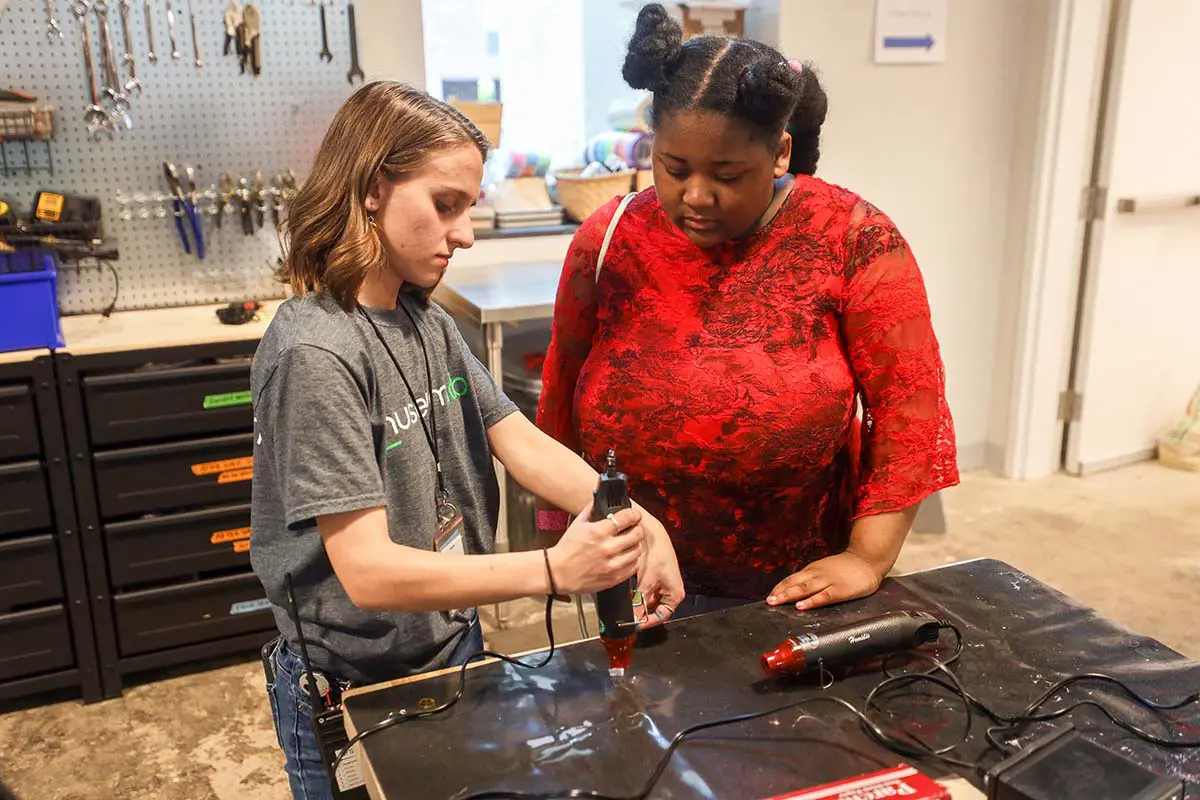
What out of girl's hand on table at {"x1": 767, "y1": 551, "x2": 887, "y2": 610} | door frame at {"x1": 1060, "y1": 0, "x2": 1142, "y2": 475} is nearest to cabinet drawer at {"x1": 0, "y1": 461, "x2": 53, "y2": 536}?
→ girl's hand on table at {"x1": 767, "y1": 551, "x2": 887, "y2": 610}

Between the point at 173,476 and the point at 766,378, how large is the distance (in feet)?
5.43

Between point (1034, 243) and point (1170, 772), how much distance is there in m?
2.94

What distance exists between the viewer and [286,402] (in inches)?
41.8

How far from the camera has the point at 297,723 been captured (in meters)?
1.26

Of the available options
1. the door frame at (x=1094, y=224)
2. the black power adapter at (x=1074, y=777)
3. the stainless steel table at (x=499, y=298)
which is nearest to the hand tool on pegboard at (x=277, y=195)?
the stainless steel table at (x=499, y=298)

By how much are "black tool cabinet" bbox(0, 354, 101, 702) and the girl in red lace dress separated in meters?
1.47

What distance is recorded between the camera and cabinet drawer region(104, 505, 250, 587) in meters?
2.43

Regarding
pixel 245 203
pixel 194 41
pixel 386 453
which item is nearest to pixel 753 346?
pixel 386 453

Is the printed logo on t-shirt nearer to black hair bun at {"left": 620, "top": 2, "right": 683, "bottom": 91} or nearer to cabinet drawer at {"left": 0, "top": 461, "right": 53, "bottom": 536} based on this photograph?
black hair bun at {"left": 620, "top": 2, "right": 683, "bottom": 91}

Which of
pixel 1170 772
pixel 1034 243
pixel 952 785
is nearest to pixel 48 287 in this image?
pixel 952 785

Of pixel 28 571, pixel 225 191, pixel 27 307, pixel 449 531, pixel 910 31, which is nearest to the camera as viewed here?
pixel 449 531

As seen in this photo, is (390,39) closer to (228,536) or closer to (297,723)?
(228,536)

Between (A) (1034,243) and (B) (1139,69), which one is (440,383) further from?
(B) (1139,69)

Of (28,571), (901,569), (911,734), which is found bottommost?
(901,569)
